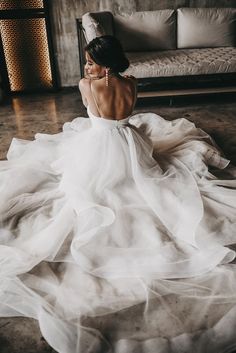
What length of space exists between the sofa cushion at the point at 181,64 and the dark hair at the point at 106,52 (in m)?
2.20

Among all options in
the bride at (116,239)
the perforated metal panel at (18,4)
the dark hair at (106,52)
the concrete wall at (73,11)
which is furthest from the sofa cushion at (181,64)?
the dark hair at (106,52)

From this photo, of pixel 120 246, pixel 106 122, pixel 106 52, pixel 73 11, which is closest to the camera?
pixel 120 246

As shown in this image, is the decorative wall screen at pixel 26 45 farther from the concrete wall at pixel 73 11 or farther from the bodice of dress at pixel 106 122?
the bodice of dress at pixel 106 122

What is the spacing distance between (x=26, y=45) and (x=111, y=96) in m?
3.43

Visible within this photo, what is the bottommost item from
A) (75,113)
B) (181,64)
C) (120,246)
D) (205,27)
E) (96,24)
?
(75,113)

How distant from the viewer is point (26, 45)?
4.89 metres

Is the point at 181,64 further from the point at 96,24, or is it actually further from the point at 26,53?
the point at 26,53

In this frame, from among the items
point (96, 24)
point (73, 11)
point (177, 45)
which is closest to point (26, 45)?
point (73, 11)

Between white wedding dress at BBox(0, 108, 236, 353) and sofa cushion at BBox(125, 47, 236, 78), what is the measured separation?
72.9 inches

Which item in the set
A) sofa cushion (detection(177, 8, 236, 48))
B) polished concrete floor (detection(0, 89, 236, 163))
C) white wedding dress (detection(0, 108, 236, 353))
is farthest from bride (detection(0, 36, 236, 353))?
sofa cushion (detection(177, 8, 236, 48))

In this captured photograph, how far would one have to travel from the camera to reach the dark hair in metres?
1.93

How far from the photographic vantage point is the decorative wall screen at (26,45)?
4633mm

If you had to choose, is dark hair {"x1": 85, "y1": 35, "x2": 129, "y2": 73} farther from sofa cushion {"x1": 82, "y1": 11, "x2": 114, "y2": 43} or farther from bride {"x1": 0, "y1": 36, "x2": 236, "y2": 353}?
sofa cushion {"x1": 82, "y1": 11, "x2": 114, "y2": 43}

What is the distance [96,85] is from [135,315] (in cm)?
132
